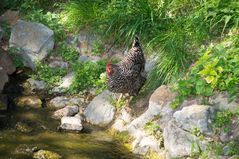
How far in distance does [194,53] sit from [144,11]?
66.8 inches

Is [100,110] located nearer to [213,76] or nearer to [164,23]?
[164,23]

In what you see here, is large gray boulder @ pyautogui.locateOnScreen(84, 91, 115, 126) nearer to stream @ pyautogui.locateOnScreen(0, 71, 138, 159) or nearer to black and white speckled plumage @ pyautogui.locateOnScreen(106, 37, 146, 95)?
stream @ pyautogui.locateOnScreen(0, 71, 138, 159)

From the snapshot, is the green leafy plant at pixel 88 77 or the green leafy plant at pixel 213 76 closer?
the green leafy plant at pixel 213 76

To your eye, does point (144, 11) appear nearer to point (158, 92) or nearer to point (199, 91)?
point (158, 92)

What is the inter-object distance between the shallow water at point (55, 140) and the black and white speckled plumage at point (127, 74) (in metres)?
0.88

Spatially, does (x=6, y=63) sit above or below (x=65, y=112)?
above

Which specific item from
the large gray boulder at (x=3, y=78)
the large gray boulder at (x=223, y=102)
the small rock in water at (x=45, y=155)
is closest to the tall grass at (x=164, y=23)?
the large gray boulder at (x=223, y=102)

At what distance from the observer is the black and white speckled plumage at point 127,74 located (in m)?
9.13

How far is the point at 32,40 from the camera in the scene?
11.7 m

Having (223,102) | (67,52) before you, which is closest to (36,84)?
(67,52)

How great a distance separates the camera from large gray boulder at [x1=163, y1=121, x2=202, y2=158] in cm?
771

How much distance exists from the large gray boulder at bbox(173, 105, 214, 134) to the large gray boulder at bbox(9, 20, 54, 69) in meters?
4.55

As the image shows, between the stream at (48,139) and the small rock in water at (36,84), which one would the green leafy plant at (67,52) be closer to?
the small rock in water at (36,84)

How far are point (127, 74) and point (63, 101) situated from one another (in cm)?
177
